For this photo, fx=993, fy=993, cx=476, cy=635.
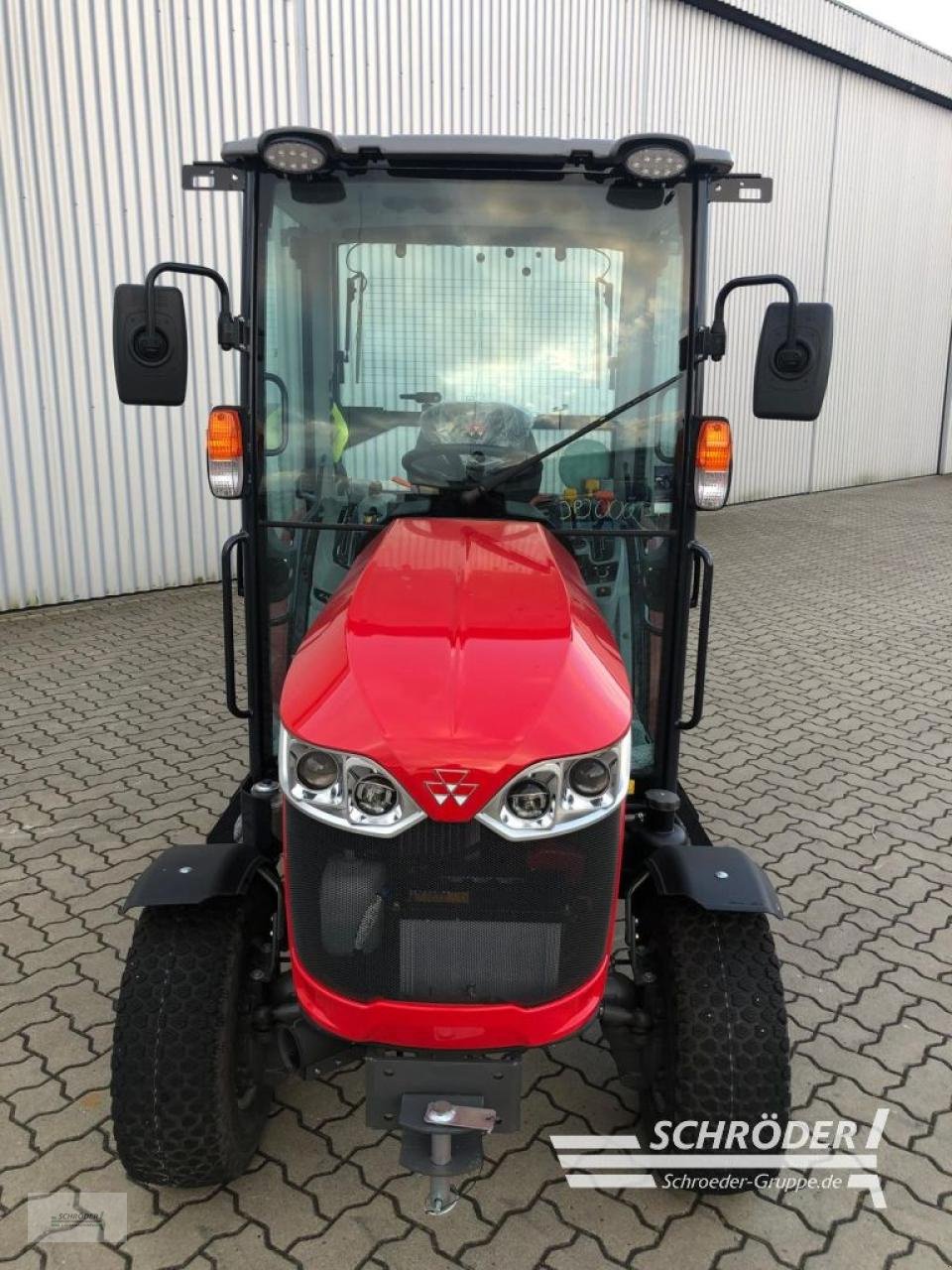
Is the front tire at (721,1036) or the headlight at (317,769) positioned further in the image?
the front tire at (721,1036)

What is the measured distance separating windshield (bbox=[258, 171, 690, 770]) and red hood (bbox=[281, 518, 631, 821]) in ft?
1.24

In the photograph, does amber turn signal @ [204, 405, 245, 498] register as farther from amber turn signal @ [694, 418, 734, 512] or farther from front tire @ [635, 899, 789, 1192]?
front tire @ [635, 899, 789, 1192]

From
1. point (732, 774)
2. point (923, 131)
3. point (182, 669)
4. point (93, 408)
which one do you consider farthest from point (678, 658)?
point (923, 131)

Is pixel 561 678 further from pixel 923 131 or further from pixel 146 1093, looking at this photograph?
pixel 923 131

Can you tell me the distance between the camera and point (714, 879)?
7.54 feet

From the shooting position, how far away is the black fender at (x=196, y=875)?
2217 mm

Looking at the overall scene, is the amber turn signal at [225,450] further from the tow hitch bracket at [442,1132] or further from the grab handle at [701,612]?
the tow hitch bracket at [442,1132]

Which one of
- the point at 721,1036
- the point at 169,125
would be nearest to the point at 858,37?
the point at 169,125

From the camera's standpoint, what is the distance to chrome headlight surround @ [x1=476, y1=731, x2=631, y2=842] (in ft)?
5.84

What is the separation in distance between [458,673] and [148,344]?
1.15 metres

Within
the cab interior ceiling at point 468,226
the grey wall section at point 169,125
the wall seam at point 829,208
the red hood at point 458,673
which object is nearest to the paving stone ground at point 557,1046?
→ the grey wall section at point 169,125

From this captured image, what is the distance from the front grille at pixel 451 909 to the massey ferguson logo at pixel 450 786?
8 cm

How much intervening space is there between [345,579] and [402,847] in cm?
90

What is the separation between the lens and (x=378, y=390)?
8.79 feet
